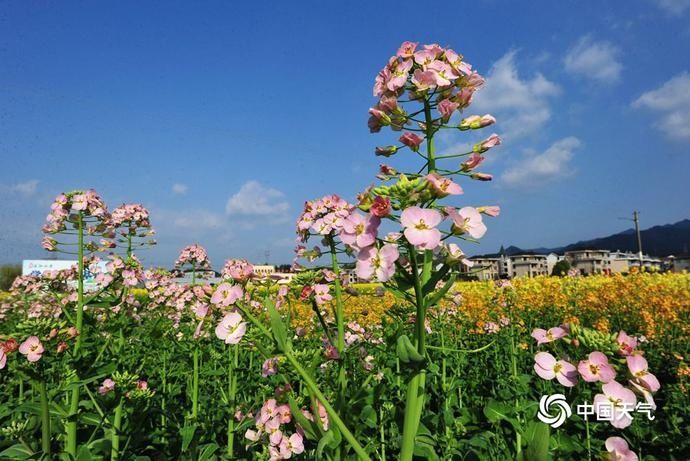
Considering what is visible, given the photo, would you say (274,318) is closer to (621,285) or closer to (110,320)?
(110,320)

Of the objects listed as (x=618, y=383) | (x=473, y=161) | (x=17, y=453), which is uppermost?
(x=473, y=161)

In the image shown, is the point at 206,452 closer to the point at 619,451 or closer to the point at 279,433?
the point at 279,433

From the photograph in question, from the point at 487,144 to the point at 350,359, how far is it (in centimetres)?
152

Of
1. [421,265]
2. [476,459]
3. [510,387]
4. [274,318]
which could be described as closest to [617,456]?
[476,459]

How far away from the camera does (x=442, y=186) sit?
4.51ft

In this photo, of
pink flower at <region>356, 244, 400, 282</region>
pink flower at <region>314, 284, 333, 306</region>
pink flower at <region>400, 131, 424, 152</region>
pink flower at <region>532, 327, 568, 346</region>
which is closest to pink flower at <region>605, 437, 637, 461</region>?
pink flower at <region>532, 327, 568, 346</region>

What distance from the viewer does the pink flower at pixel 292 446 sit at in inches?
83.6

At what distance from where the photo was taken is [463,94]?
1766 millimetres

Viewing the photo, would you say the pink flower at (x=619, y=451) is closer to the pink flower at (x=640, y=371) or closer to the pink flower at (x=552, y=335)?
the pink flower at (x=640, y=371)

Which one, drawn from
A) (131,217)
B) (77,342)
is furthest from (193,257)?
(77,342)

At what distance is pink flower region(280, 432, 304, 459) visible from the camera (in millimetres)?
2123

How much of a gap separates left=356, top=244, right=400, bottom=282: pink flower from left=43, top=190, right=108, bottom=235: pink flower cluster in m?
3.43

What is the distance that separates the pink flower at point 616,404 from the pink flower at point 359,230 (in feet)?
2.97

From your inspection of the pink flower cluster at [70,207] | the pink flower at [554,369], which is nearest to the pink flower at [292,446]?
the pink flower at [554,369]
